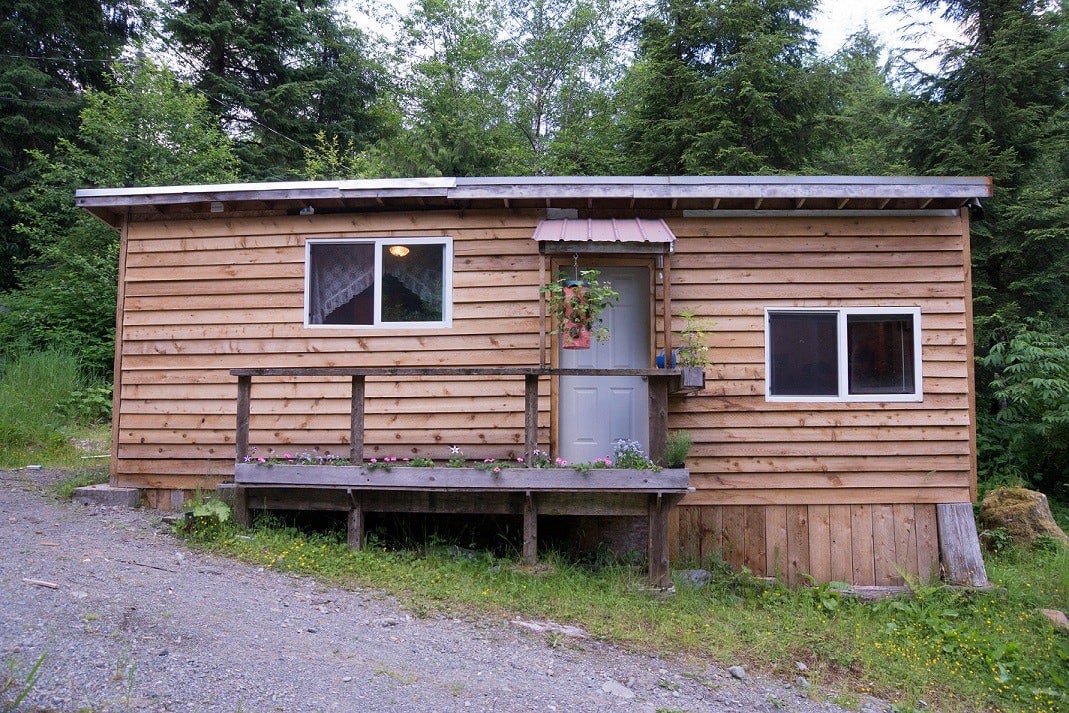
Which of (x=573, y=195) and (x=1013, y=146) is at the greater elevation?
(x=1013, y=146)

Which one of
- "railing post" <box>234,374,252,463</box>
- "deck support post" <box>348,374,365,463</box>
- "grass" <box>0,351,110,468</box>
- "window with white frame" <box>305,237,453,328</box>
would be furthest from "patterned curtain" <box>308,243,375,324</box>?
"grass" <box>0,351,110,468</box>

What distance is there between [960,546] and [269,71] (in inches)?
722

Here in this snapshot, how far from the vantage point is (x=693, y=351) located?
6.63 meters

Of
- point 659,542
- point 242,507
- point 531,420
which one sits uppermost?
point 531,420

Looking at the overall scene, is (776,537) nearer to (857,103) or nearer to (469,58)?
(857,103)

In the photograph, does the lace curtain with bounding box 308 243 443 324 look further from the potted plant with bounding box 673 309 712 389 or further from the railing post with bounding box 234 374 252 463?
the potted plant with bounding box 673 309 712 389

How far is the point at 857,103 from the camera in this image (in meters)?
14.3

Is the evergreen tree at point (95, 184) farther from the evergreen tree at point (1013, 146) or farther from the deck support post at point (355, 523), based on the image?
the evergreen tree at point (1013, 146)

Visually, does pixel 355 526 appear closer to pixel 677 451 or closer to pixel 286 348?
pixel 286 348

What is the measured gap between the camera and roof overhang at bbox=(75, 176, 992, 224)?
6.61m

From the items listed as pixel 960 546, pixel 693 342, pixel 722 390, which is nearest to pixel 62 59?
pixel 693 342

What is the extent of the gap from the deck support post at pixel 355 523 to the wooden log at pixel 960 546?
5412 mm

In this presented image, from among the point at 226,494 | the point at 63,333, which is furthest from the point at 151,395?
the point at 63,333

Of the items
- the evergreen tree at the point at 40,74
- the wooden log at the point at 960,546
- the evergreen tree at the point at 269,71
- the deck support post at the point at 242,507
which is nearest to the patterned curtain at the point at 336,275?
the deck support post at the point at 242,507
